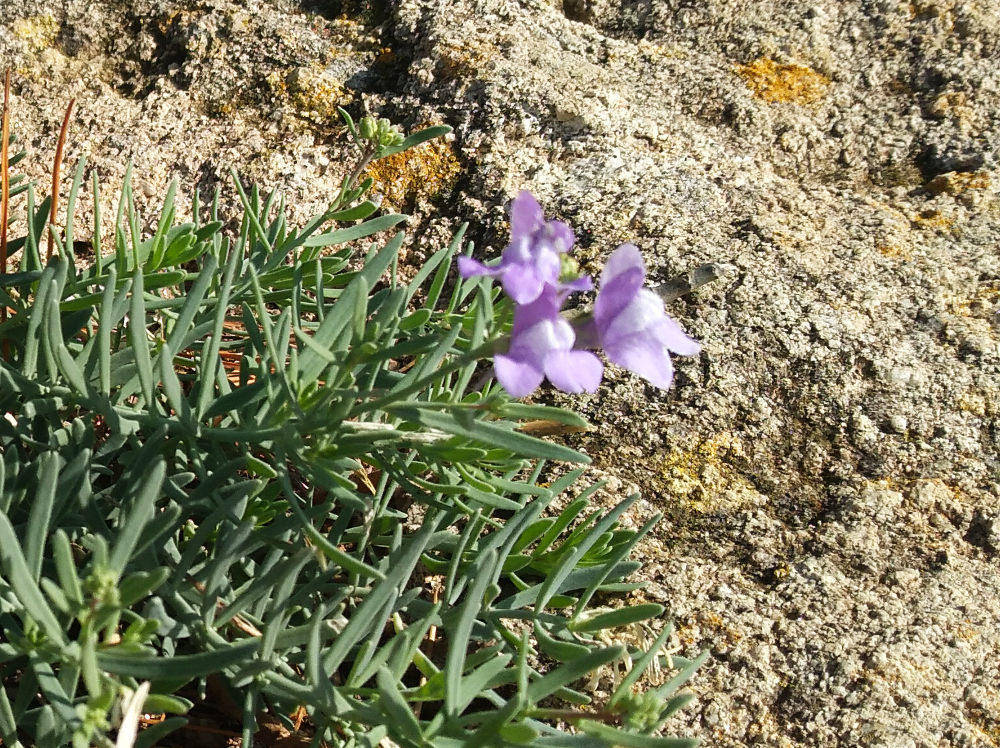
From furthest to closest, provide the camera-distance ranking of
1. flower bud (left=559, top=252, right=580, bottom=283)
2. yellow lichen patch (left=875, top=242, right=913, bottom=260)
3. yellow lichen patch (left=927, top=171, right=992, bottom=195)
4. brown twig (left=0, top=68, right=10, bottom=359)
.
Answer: yellow lichen patch (left=927, top=171, right=992, bottom=195)
yellow lichen patch (left=875, top=242, right=913, bottom=260)
brown twig (left=0, top=68, right=10, bottom=359)
flower bud (left=559, top=252, right=580, bottom=283)

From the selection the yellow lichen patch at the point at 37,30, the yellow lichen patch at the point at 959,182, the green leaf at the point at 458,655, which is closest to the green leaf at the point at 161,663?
the green leaf at the point at 458,655

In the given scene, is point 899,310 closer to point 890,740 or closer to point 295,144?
point 890,740

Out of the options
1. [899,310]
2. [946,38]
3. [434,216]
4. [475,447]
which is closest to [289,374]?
[475,447]

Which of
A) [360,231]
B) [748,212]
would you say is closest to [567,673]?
[360,231]

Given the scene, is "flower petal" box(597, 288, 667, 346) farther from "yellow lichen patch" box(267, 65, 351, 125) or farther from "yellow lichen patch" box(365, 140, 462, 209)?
"yellow lichen patch" box(267, 65, 351, 125)

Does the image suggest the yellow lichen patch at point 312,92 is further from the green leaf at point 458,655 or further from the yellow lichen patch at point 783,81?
the green leaf at point 458,655

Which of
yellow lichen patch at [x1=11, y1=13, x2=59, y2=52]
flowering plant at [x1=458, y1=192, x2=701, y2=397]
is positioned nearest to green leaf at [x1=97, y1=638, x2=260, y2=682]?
flowering plant at [x1=458, y1=192, x2=701, y2=397]

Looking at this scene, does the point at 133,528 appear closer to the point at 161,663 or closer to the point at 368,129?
the point at 161,663
